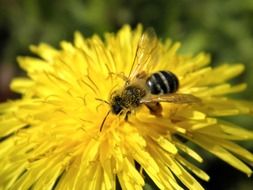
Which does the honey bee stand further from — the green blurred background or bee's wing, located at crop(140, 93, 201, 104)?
the green blurred background

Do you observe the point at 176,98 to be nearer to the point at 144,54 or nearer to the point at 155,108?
the point at 155,108

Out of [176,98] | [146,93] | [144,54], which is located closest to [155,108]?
[146,93]

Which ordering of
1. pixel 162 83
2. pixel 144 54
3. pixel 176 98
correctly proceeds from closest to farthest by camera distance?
pixel 176 98 → pixel 162 83 → pixel 144 54

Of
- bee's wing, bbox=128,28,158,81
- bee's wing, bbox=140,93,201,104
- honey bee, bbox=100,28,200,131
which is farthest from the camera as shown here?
bee's wing, bbox=128,28,158,81

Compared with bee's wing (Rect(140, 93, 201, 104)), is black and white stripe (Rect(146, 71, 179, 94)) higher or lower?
higher

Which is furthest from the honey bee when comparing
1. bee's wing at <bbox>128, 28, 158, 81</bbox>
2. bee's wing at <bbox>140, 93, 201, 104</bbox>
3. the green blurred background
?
the green blurred background

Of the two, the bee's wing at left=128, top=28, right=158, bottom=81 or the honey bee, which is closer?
the honey bee
